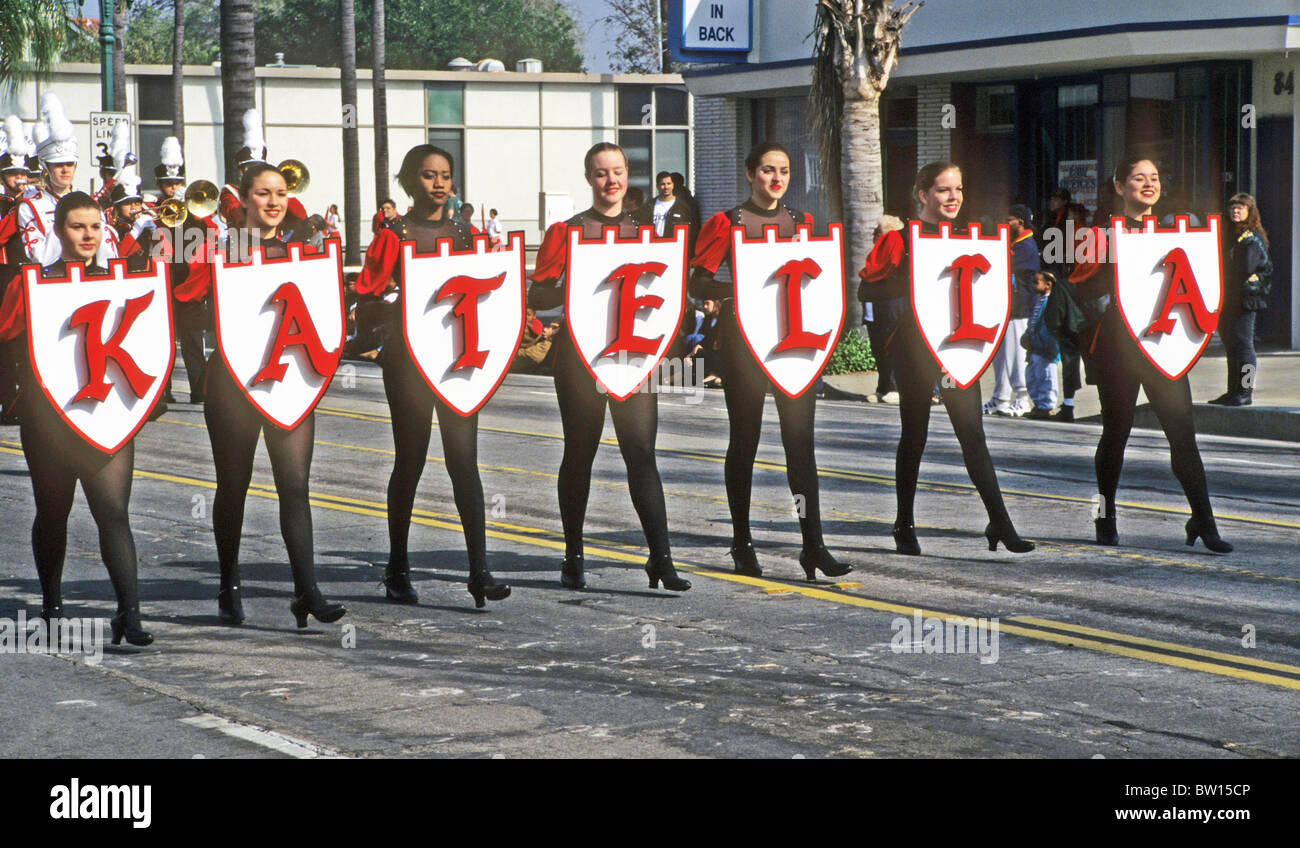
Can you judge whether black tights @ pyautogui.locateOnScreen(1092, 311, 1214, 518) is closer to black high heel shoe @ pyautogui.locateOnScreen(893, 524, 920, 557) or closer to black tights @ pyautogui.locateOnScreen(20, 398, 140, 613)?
black high heel shoe @ pyautogui.locateOnScreen(893, 524, 920, 557)

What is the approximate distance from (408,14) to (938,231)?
8868 cm

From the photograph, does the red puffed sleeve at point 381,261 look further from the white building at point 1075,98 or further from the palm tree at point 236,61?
the palm tree at point 236,61

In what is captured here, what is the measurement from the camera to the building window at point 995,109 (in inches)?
1019

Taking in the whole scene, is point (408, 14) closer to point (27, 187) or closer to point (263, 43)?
point (263, 43)

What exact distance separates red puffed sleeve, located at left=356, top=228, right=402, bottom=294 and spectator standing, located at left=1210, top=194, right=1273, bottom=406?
9919 mm

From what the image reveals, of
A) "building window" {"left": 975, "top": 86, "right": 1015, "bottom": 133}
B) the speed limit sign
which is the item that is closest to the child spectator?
"building window" {"left": 975, "top": 86, "right": 1015, "bottom": 133}

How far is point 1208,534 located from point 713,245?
297cm

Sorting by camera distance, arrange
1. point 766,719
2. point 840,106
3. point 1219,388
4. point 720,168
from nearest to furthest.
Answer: point 766,719
point 1219,388
point 840,106
point 720,168

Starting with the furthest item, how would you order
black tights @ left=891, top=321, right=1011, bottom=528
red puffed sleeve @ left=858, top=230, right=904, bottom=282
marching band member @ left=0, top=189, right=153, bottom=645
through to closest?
black tights @ left=891, top=321, right=1011, bottom=528 < red puffed sleeve @ left=858, top=230, right=904, bottom=282 < marching band member @ left=0, top=189, right=153, bottom=645

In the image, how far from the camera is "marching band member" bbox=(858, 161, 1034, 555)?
28.8 ft

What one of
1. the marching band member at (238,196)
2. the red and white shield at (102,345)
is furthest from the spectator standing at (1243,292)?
the red and white shield at (102,345)

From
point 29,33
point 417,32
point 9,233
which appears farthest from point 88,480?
point 417,32

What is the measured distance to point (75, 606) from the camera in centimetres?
800
